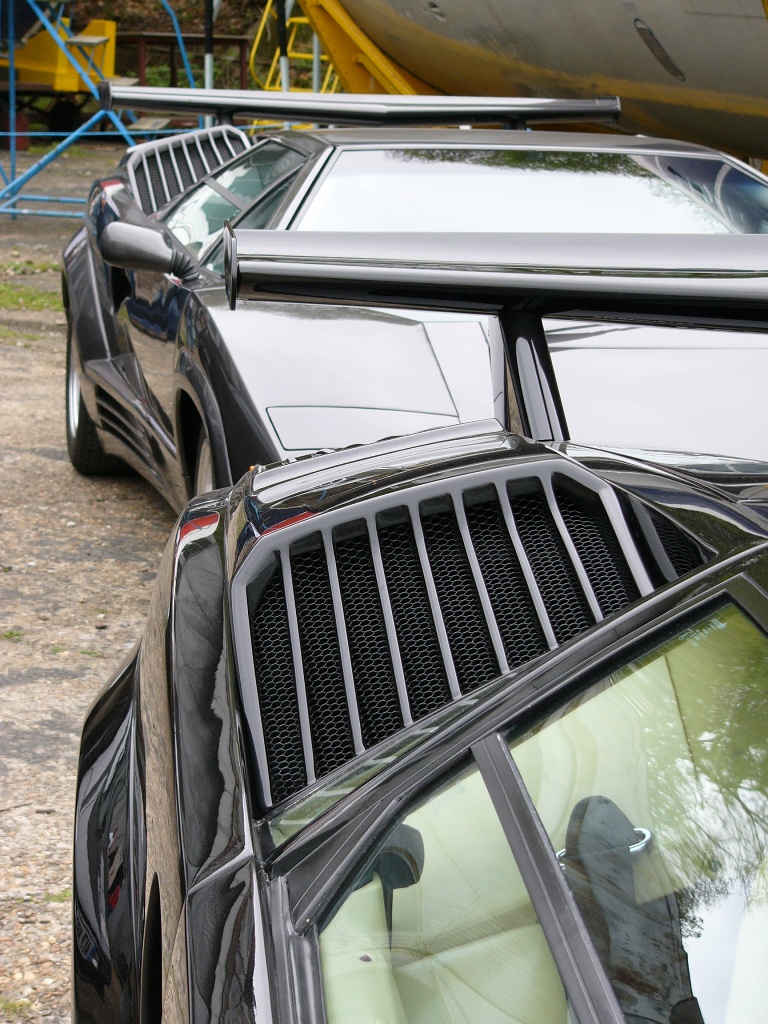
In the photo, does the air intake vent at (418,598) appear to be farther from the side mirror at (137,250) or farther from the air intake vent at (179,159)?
the air intake vent at (179,159)

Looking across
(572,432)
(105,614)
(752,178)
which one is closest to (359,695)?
(572,432)

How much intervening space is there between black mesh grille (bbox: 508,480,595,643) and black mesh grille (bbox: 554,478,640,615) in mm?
21

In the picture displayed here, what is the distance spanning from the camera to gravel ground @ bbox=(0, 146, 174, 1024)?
2.34 meters

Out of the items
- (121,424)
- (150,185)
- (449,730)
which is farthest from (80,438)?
(449,730)

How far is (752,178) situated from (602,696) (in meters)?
3.22

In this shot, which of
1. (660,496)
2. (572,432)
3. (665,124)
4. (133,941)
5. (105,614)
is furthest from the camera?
(665,124)

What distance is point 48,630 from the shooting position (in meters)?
3.69

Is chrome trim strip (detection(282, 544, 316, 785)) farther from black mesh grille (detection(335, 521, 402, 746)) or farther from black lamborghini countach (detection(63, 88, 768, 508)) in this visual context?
black lamborghini countach (detection(63, 88, 768, 508))

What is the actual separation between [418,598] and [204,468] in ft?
5.83

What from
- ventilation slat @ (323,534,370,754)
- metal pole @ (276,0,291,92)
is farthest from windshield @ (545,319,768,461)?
metal pole @ (276,0,291,92)

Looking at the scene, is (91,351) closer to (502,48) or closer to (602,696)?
(602,696)

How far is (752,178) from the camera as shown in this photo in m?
3.97

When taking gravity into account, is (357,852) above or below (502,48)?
below

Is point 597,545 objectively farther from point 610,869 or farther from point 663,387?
point 663,387
